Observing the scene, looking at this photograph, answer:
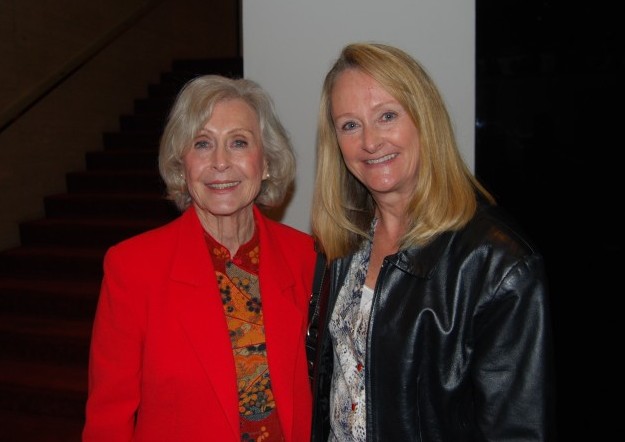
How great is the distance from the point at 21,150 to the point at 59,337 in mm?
2224

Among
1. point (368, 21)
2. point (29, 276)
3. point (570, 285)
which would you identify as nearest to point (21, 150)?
point (29, 276)

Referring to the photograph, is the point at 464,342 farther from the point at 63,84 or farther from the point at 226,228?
the point at 63,84

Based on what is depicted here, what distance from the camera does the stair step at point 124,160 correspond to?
6234mm

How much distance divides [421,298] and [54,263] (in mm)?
4658

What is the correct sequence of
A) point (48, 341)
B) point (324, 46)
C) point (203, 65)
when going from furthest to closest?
point (203, 65)
point (48, 341)
point (324, 46)

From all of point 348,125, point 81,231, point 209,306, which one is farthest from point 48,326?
point 348,125

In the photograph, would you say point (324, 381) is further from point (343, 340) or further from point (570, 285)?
point (570, 285)

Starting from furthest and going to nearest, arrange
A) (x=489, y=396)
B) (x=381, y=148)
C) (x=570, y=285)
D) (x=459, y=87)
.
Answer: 1. (x=459, y=87)
2. (x=570, y=285)
3. (x=381, y=148)
4. (x=489, y=396)

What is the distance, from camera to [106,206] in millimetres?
5727

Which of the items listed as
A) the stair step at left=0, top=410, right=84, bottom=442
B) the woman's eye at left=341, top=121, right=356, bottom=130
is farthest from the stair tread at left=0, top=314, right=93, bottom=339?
the woman's eye at left=341, top=121, right=356, bottom=130

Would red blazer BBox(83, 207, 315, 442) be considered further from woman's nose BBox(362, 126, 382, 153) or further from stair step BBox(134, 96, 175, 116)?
stair step BBox(134, 96, 175, 116)

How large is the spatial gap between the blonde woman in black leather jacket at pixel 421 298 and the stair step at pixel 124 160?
16.0 feet

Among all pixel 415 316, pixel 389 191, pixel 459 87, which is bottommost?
pixel 415 316

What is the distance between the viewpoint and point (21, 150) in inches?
216
